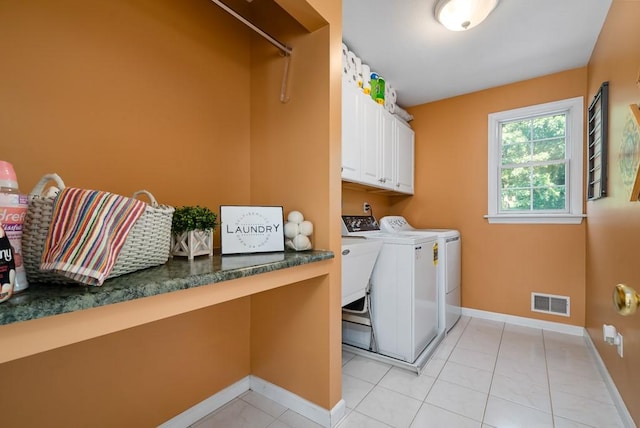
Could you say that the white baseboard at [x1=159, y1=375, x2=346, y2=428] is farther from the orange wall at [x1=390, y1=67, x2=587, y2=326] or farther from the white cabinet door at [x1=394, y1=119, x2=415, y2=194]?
the orange wall at [x1=390, y1=67, x2=587, y2=326]

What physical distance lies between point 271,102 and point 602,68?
7.71ft

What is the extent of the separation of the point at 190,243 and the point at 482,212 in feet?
9.57

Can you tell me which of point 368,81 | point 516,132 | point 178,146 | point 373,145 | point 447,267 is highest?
point 368,81

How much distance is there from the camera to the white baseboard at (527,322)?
8.44ft

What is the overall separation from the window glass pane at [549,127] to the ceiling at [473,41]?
0.42 meters

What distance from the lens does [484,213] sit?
299 centimetres

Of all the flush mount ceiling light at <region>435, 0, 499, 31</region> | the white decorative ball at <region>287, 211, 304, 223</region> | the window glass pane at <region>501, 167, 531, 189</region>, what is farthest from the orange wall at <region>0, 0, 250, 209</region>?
the window glass pane at <region>501, 167, 531, 189</region>

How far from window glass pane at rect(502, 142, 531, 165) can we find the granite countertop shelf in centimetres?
276

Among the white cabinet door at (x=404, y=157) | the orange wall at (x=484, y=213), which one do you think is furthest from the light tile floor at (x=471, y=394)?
the white cabinet door at (x=404, y=157)

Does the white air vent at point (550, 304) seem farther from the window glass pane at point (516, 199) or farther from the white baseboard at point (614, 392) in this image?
the window glass pane at point (516, 199)

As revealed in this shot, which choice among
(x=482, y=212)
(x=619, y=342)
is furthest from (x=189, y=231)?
(x=482, y=212)

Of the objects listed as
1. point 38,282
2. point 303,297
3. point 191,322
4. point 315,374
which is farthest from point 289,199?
point 38,282

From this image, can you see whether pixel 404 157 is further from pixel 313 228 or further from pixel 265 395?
pixel 265 395

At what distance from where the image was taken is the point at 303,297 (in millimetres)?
1548
